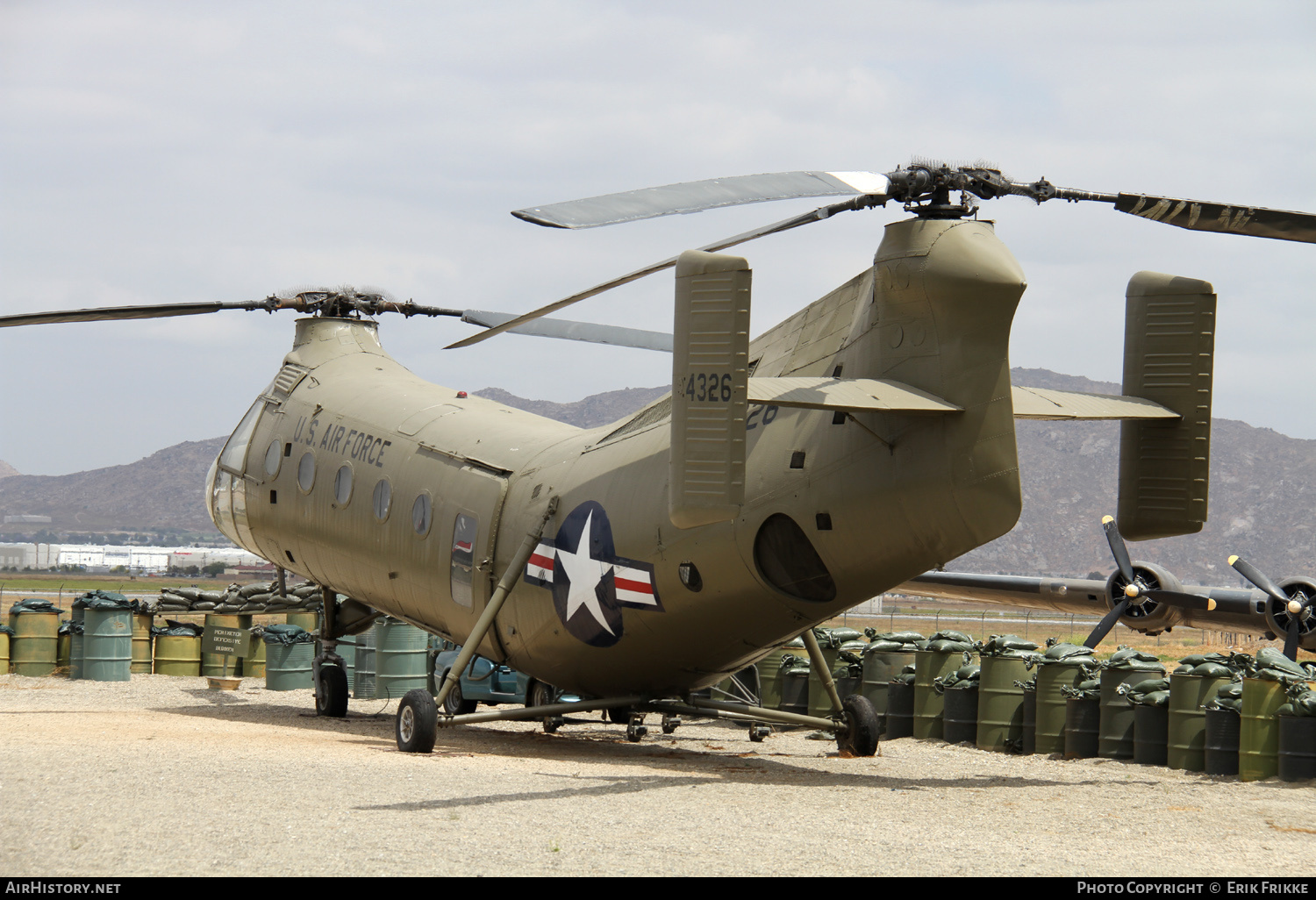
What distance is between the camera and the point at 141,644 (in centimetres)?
2452

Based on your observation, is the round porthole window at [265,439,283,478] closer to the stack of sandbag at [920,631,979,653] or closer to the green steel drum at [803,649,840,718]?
the green steel drum at [803,649,840,718]

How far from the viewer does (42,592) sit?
8638 cm

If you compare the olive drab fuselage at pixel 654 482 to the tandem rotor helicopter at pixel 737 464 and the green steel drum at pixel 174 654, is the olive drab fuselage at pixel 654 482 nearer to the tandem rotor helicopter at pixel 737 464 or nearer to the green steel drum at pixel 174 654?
the tandem rotor helicopter at pixel 737 464

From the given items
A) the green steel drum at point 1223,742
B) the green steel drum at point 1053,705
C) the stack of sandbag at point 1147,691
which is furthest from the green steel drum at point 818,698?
the green steel drum at point 1223,742

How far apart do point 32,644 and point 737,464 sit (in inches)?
726

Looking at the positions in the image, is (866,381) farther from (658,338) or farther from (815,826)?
(658,338)

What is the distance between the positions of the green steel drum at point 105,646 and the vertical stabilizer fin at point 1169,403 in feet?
59.7

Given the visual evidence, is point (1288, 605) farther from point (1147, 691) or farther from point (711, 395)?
point (711, 395)

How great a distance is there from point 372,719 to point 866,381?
10674 millimetres

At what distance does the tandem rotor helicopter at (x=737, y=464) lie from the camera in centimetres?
983

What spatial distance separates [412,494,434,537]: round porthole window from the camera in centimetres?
1536

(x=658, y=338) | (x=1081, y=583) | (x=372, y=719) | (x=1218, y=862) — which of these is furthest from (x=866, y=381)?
(x=1081, y=583)

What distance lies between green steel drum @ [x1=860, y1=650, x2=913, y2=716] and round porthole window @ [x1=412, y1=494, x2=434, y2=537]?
6282 mm

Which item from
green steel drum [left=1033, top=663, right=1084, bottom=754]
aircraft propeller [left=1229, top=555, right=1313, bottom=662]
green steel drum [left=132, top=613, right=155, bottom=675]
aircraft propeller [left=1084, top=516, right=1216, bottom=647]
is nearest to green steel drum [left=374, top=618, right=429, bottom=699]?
green steel drum [left=132, top=613, right=155, bottom=675]
